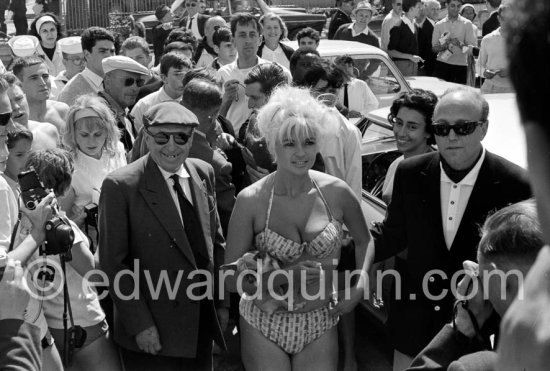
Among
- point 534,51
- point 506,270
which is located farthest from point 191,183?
point 534,51

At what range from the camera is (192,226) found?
4.16 metres

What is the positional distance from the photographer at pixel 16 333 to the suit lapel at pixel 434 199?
196 centimetres

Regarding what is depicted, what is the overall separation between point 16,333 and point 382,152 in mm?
4382

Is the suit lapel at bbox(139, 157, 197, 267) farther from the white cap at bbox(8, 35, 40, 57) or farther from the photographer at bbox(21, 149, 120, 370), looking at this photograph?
the white cap at bbox(8, 35, 40, 57)

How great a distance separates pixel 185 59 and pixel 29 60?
51.3 inches

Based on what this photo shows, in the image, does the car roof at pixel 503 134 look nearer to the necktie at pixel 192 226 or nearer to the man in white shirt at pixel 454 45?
the necktie at pixel 192 226

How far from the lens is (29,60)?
6.35 m

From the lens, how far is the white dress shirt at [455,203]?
374 centimetres

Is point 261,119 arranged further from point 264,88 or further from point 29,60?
point 29,60

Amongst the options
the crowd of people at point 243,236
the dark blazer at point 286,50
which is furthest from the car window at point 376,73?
the crowd of people at point 243,236

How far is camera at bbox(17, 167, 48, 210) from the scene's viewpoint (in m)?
3.62

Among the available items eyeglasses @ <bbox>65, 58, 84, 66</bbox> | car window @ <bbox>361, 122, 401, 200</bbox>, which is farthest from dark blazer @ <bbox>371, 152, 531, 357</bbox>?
eyeglasses @ <bbox>65, 58, 84, 66</bbox>

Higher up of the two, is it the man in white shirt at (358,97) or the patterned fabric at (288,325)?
the man in white shirt at (358,97)

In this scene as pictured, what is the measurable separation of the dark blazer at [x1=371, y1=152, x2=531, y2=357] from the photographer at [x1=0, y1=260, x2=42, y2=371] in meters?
1.95
